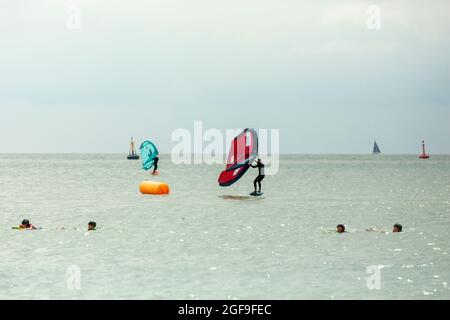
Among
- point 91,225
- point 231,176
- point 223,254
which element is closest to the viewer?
point 223,254

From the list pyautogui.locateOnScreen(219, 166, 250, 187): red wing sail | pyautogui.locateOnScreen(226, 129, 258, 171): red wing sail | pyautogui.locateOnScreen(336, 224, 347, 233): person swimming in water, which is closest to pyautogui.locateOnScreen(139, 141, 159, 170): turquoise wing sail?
pyautogui.locateOnScreen(219, 166, 250, 187): red wing sail

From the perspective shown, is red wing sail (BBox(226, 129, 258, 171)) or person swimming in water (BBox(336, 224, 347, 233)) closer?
person swimming in water (BBox(336, 224, 347, 233))

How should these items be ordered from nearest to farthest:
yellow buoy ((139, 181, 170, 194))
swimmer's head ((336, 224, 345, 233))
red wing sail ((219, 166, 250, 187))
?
swimmer's head ((336, 224, 345, 233)) < red wing sail ((219, 166, 250, 187)) < yellow buoy ((139, 181, 170, 194))

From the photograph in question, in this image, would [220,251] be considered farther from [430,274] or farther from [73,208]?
[73,208]

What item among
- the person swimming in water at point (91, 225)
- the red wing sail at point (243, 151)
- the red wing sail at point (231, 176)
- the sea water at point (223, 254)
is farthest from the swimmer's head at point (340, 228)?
→ the red wing sail at point (231, 176)

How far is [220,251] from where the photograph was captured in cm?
2480

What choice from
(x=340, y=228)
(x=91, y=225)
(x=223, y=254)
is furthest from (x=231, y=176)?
(x=223, y=254)

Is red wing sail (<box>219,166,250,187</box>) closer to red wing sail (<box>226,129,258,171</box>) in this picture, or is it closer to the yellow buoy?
red wing sail (<box>226,129,258,171</box>)

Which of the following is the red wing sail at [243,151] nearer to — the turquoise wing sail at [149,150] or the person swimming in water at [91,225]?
the person swimming in water at [91,225]

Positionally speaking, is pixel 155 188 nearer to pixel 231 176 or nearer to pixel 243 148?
pixel 231 176

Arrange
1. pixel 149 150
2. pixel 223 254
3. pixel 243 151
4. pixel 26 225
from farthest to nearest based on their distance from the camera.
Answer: pixel 149 150 → pixel 243 151 → pixel 26 225 → pixel 223 254

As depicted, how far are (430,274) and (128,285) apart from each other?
935cm

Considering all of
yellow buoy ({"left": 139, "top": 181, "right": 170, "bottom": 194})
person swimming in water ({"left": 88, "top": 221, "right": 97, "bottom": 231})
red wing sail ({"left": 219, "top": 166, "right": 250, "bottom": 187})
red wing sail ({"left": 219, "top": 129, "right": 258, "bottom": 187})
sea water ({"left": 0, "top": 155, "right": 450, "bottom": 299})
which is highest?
red wing sail ({"left": 219, "top": 129, "right": 258, "bottom": 187})
